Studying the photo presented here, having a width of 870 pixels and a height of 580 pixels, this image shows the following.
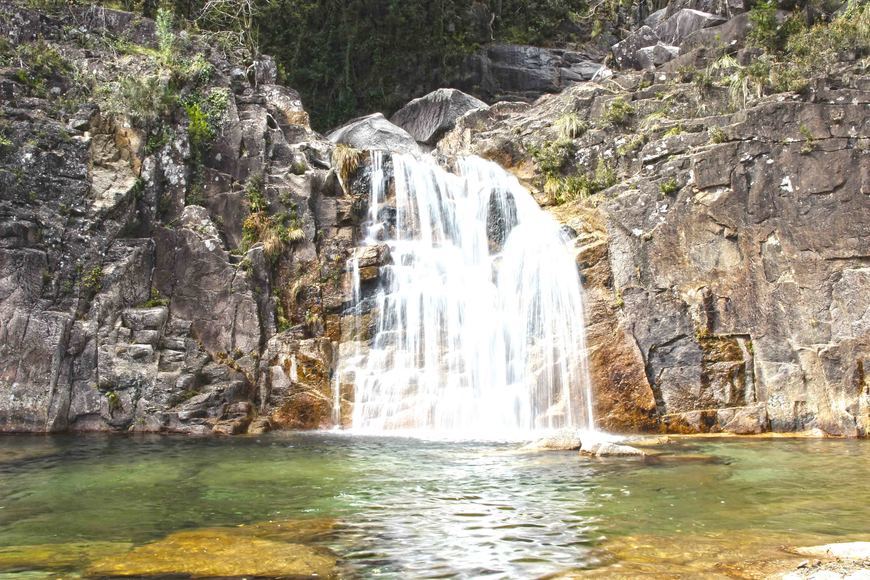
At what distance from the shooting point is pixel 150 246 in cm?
1861

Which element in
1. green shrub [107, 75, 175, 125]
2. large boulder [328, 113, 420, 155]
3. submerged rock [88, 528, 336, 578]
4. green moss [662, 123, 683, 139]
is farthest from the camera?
large boulder [328, 113, 420, 155]

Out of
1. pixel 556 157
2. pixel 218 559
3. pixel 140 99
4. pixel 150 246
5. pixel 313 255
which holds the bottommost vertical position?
pixel 218 559

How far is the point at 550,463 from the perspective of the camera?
11547 millimetres

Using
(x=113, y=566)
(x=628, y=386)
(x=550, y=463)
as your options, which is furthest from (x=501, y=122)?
(x=113, y=566)

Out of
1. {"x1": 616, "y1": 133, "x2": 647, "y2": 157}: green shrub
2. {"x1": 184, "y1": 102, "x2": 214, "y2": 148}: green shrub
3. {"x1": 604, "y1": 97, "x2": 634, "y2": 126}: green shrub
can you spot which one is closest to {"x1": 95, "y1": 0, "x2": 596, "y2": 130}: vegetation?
{"x1": 184, "y1": 102, "x2": 214, "y2": 148}: green shrub

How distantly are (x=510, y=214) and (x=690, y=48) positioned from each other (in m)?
8.91

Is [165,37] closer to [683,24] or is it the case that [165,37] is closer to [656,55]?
[656,55]

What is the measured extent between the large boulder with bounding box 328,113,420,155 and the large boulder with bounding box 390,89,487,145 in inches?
61.8

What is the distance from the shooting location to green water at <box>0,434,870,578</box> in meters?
6.76

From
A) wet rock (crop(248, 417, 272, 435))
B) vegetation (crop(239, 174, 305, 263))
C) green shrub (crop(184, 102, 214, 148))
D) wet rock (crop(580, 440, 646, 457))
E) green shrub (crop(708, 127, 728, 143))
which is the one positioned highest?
green shrub (crop(184, 102, 214, 148))

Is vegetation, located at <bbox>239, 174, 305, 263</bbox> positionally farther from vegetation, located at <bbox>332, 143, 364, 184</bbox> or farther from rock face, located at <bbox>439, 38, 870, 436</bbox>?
rock face, located at <bbox>439, 38, 870, 436</bbox>

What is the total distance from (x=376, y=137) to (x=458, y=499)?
19304 millimetres

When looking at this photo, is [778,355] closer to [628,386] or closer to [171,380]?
[628,386]

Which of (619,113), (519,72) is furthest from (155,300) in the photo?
(519,72)
